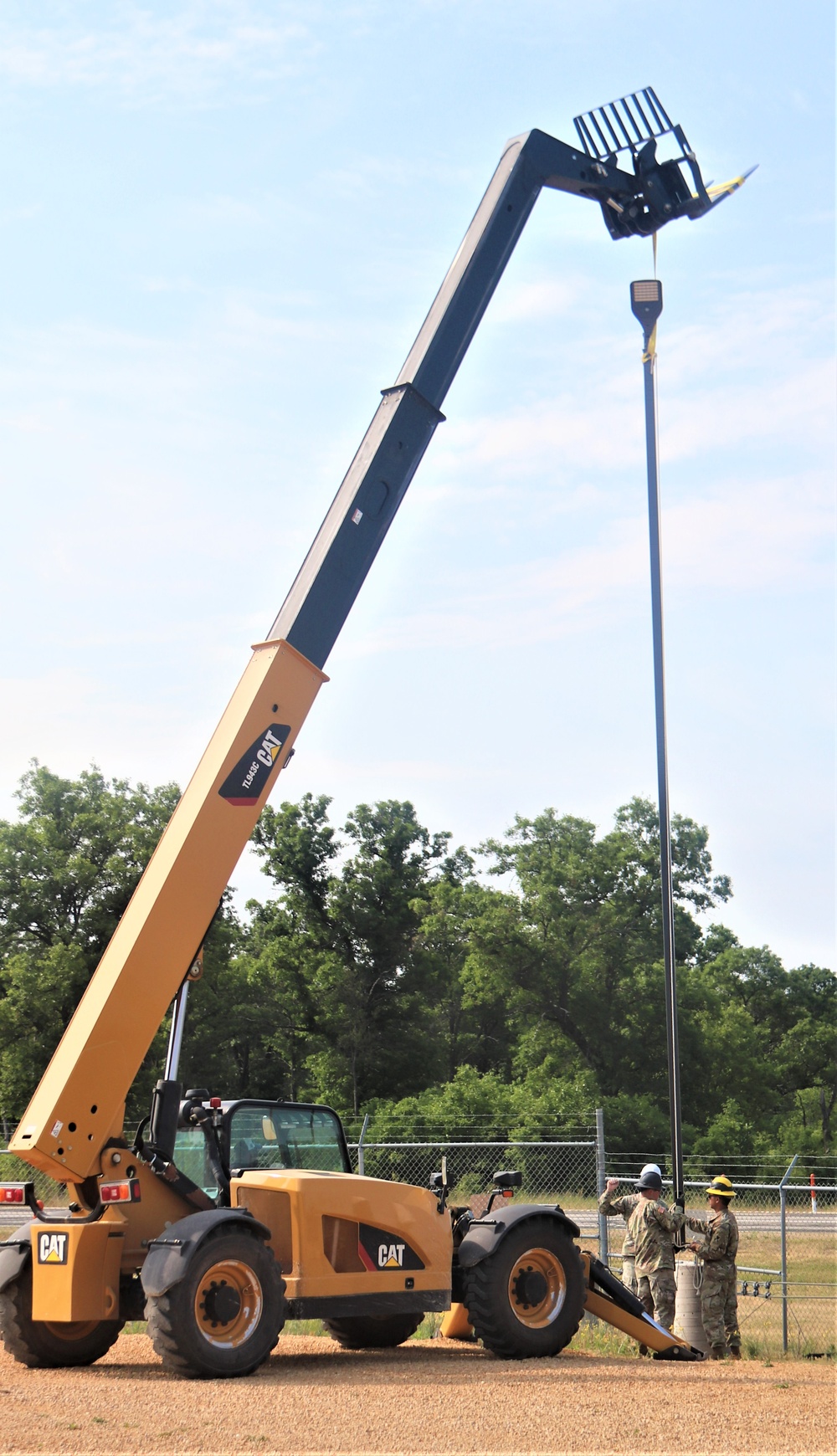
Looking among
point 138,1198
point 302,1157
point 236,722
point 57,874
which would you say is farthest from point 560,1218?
point 57,874

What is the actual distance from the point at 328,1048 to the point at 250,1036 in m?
2.83

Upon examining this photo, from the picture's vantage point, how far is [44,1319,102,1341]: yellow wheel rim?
886 centimetres

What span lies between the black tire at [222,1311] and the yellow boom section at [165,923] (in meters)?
0.96

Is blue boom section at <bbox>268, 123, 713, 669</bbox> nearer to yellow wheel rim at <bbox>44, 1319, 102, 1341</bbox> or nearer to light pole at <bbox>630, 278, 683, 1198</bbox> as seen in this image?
light pole at <bbox>630, 278, 683, 1198</bbox>

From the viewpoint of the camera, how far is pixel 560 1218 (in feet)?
32.6

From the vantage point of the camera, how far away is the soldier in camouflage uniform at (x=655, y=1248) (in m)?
10.8

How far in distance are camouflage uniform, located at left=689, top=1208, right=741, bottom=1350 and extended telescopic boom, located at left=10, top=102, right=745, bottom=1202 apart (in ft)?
16.0

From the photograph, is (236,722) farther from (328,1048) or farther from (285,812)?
(285,812)

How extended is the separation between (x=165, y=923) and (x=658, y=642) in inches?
185

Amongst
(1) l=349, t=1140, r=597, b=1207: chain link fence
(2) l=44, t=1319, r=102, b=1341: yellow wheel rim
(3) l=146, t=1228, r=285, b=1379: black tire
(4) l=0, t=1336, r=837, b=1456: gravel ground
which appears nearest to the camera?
(4) l=0, t=1336, r=837, b=1456: gravel ground

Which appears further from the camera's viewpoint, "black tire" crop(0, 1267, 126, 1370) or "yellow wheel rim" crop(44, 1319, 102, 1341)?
"yellow wheel rim" crop(44, 1319, 102, 1341)

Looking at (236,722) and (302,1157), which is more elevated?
(236,722)

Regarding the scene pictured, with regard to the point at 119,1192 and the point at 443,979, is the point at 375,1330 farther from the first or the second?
the point at 443,979

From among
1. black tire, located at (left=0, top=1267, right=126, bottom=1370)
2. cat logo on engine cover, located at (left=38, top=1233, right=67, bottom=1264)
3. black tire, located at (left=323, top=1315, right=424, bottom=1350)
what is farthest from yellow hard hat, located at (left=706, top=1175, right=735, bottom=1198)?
cat logo on engine cover, located at (left=38, top=1233, right=67, bottom=1264)
